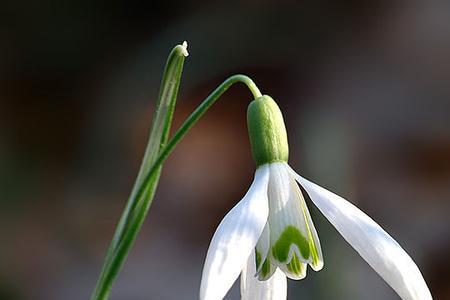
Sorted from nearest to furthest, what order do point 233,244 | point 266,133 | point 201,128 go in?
point 233,244 < point 266,133 < point 201,128

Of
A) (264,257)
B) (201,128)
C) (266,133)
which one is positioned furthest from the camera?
(201,128)

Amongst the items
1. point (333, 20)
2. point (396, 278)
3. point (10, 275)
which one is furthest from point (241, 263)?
point (333, 20)

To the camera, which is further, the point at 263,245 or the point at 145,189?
the point at 145,189

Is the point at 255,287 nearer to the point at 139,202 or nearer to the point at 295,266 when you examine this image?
the point at 295,266

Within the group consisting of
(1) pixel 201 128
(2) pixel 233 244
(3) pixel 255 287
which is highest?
(1) pixel 201 128

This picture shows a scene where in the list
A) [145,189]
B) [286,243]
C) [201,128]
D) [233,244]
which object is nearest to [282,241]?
[286,243]

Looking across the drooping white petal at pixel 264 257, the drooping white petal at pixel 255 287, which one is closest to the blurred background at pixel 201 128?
the drooping white petal at pixel 255 287

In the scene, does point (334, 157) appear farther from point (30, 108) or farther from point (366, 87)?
point (30, 108)
